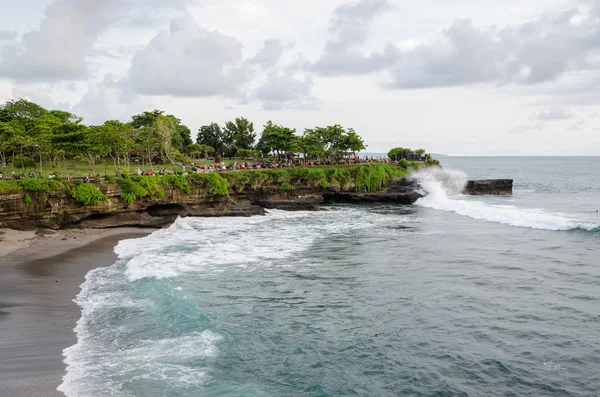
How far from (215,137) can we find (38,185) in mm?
45570

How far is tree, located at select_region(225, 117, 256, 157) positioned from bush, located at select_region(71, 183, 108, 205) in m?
40.3

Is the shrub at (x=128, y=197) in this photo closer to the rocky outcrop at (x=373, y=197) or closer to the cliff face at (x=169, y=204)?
the cliff face at (x=169, y=204)

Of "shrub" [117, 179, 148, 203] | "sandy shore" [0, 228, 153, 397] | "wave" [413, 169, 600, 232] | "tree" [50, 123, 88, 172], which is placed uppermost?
"tree" [50, 123, 88, 172]

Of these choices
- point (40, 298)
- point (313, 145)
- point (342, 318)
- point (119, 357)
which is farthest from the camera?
point (313, 145)

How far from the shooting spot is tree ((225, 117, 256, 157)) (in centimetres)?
7419

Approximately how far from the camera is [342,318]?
1666 centimetres

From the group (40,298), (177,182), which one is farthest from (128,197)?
(40,298)

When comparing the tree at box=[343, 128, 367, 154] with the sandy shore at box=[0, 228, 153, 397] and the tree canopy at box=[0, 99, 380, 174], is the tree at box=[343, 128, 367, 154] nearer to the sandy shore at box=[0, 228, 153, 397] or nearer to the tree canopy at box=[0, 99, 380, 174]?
the tree canopy at box=[0, 99, 380, 174]

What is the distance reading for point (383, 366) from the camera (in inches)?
513

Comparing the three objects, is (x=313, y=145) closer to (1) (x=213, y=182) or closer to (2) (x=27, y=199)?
(1) (x=213, y=182)

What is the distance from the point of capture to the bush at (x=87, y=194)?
3369 centimetres

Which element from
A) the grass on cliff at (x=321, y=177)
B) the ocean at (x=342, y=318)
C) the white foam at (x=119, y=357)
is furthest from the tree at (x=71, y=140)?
the white foam at (x=119, y=357)

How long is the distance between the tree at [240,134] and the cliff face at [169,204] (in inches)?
1026

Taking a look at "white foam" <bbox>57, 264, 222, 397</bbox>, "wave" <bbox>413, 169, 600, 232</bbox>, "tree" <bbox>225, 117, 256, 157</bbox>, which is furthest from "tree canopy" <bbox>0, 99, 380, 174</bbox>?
"white foam" <bbox>57, 264, 222, 397</bbox>
